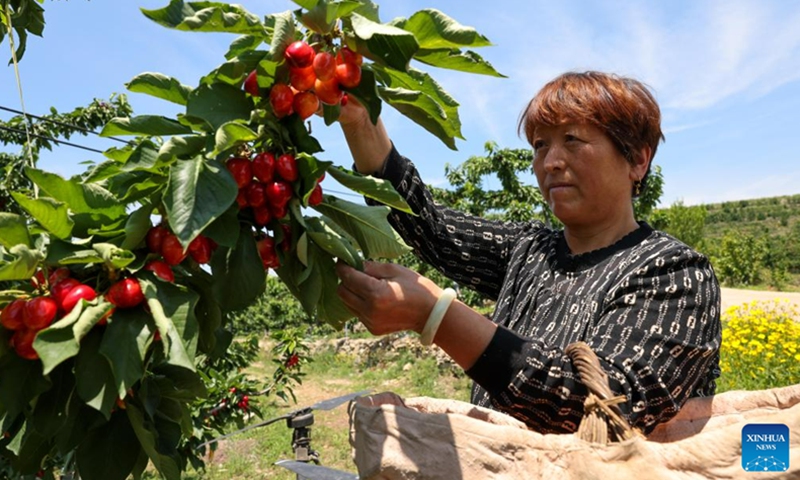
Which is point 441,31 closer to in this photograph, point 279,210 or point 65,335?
point 279,210

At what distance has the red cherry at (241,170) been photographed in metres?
0.81

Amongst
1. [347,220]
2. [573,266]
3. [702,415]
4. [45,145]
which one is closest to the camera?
[347,220]

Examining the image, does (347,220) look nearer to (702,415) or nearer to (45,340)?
(45,340)

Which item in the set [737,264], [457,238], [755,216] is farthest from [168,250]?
[755,216]

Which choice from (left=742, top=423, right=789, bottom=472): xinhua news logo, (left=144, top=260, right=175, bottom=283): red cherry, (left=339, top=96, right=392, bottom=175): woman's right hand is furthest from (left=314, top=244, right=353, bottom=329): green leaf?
(left=742, top=423, right=789, bottom=472): xinhua news logo

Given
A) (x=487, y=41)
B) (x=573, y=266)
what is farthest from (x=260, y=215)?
(x=573, y=266)

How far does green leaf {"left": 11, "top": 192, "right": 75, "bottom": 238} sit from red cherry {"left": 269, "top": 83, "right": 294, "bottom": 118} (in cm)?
31

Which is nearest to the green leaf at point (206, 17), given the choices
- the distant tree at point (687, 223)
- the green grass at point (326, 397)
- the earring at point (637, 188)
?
the earring at point (637, 188)

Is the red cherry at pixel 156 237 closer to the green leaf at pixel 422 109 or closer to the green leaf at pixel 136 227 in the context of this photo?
the green leaf at pixel 136 227

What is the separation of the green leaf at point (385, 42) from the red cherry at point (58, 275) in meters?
0.51

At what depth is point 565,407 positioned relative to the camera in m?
1.04

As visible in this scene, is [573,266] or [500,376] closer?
[500,376]

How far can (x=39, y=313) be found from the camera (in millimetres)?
701

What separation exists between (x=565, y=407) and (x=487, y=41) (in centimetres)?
65
